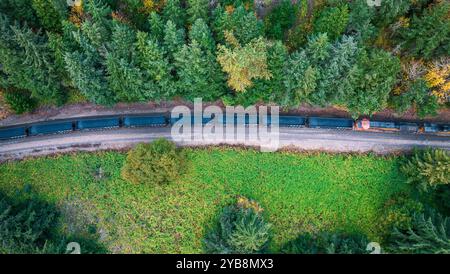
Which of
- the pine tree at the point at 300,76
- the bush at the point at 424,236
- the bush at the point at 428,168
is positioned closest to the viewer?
the bush at the point at 424,236

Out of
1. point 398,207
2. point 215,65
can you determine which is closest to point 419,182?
point 398,207

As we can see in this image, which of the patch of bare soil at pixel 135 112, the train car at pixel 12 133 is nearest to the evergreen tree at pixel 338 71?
the patch of bare soil at pixel 135 112

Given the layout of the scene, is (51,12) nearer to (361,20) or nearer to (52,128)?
(52,128)

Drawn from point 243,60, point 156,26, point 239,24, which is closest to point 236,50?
point 243,60

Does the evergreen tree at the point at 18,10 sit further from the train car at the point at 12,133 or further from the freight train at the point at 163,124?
the train car at the point at 12,133

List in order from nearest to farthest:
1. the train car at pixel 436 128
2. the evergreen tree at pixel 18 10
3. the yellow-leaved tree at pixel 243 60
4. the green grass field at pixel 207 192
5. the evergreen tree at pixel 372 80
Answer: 1. the yellow-leaved tree at pixel 243 60
2. the evergreen tree at pixel 372 80
3. the evergreen tree at pixel 18 10
4. the green grass field at pixel 207 192
5. the train car at pixel 436 128

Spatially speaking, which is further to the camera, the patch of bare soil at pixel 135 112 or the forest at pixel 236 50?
the patch of bare soil at pixel 135 112
